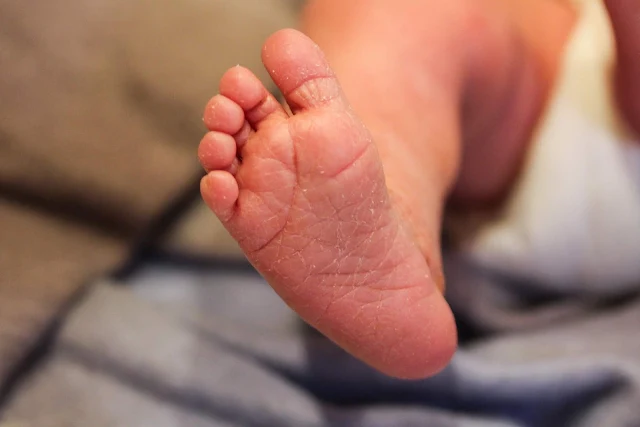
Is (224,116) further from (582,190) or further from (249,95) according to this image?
(582,190)

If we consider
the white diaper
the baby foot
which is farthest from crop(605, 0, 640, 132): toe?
the baby foot

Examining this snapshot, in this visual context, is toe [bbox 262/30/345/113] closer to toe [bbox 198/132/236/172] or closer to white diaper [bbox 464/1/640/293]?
toe [bbox 198/132/236/172]

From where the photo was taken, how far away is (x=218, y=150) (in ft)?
1.08

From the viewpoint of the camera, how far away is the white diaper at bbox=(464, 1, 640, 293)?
0.53 meters

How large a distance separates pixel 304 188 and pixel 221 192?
1.7 inches

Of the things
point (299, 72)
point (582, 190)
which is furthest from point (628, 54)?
point (299, 72)

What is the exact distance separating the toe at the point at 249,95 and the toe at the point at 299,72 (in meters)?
0.01

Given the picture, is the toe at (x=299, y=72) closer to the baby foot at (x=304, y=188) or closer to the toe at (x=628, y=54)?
the baby foot at (x=304, y=188)

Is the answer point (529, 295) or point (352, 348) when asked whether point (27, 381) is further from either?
point (529, 295)

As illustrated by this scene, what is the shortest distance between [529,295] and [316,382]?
221mm

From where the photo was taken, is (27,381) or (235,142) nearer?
(235,142)

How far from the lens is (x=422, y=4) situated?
49cm

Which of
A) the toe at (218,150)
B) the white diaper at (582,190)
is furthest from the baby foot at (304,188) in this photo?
the white diaper at (582,190)

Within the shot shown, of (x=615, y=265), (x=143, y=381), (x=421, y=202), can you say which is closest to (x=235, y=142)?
(x=421, y=202)
